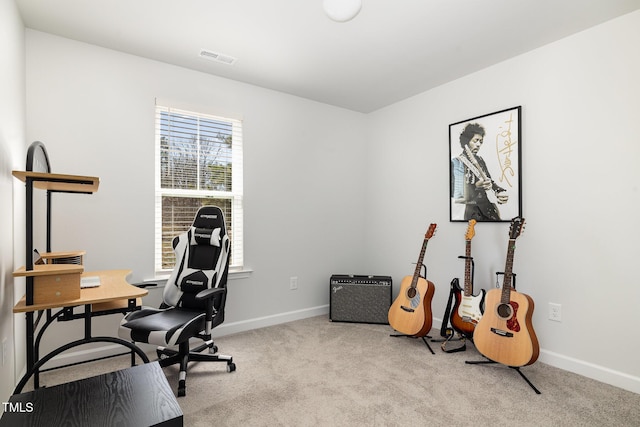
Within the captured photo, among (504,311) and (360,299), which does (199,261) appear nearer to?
(360,299)

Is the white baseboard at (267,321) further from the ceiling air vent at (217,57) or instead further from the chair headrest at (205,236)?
the ceiling air vent at (217,57)

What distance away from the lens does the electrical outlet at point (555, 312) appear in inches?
101

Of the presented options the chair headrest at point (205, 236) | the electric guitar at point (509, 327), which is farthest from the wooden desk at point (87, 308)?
the electric guitar at point (509, 327)

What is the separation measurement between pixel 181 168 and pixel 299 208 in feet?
4.31

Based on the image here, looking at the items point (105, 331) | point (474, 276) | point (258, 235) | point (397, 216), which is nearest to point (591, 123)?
point (474, 276)

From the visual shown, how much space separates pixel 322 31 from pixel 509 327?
252 cm

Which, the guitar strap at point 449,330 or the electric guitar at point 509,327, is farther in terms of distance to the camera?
the guitar strap at point 449,330

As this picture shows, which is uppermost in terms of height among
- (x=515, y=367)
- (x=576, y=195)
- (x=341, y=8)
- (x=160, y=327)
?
(x=341, y=8)

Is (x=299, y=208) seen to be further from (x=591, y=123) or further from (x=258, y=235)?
(x=591, y=123)

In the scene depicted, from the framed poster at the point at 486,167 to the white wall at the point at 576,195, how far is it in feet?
0.26

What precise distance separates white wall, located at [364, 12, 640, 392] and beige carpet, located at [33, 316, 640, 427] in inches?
13.4

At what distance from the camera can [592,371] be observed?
7.82ft

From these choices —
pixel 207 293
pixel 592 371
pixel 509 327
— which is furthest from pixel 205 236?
pixel 592 371

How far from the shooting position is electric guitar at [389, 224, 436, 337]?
9.58ft
